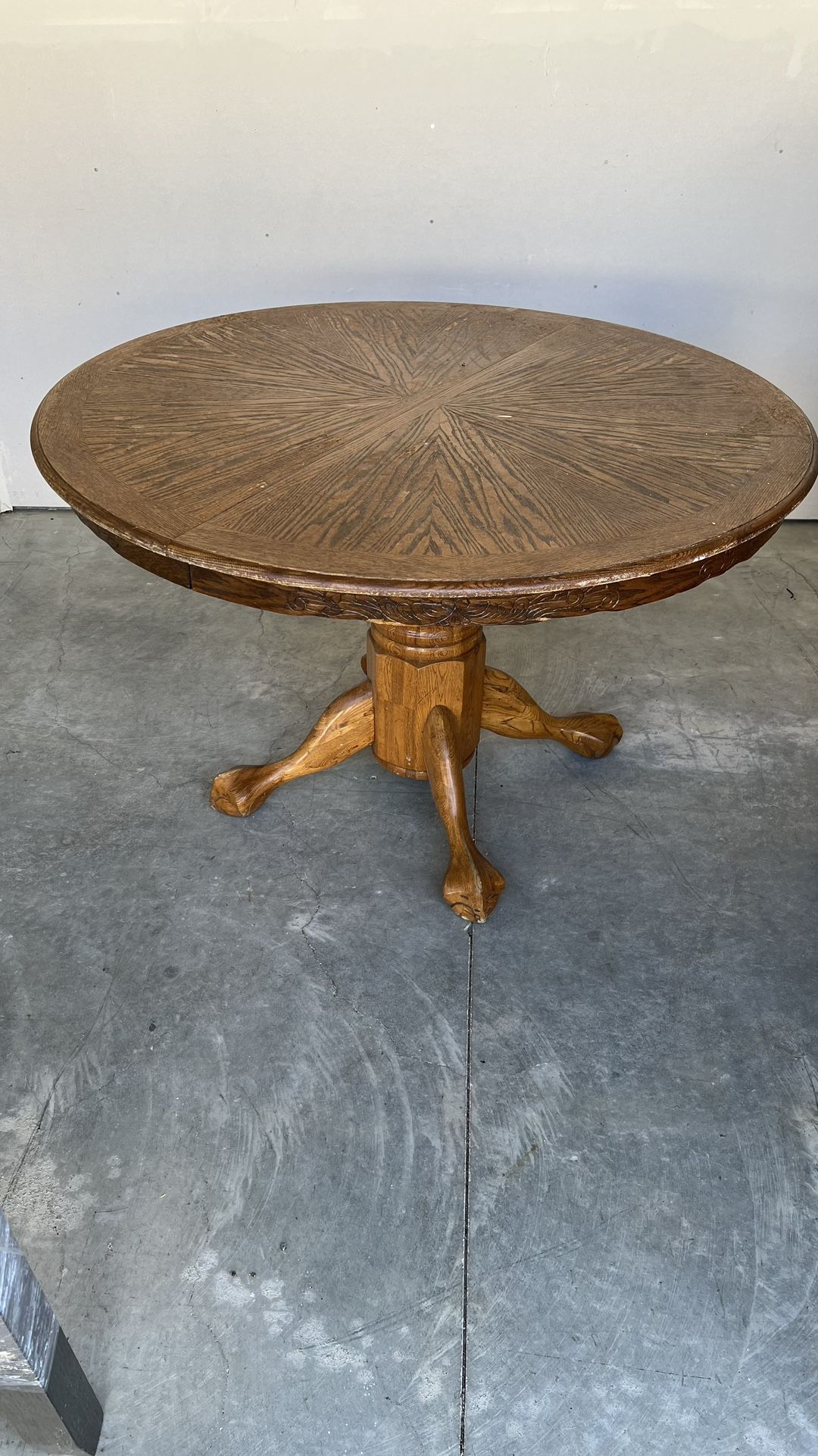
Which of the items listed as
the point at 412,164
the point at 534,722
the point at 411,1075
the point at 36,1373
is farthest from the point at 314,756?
the point at 412,164

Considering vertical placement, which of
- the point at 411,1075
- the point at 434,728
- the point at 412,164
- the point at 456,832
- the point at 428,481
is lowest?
the point at 411,1075

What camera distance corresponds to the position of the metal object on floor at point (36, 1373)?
1.05m

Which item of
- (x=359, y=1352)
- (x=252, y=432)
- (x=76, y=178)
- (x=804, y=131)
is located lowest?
(x=359, y=1352)

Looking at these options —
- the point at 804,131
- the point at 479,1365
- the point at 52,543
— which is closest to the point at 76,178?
the point at 52,543

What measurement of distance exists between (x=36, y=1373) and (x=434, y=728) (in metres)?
1.19

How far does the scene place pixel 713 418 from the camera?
6.01ft

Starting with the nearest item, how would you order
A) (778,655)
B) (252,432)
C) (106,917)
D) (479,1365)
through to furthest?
1. (479,1365)
2. (252,432)
3. (106,917)
4. (778,655)

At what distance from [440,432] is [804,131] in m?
1.78

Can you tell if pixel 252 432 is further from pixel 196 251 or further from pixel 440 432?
pixel 196 251

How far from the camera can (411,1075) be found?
1.67 meters

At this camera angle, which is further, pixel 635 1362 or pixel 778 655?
pixel 778 655

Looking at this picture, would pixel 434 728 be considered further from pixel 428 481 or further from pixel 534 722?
pixel 428 481

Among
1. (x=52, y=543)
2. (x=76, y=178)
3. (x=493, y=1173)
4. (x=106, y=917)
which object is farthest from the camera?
(x=52, y=543)

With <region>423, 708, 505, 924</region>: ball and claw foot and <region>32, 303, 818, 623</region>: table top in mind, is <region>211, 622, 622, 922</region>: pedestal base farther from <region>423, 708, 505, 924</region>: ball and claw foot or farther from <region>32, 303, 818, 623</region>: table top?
<region>32, 303, 818, 623</region>: table top
